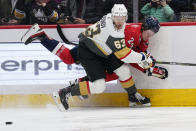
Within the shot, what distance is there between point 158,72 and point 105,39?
0.66 m

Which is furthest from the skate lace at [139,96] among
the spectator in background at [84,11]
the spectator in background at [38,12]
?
the spectator in background at [38,12]

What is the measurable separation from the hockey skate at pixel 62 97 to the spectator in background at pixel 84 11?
2.76 ft

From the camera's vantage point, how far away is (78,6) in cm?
527

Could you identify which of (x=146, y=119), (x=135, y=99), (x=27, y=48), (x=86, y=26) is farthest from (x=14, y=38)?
(x=146, y=119)

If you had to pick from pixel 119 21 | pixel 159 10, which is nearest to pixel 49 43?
pixel 119 21

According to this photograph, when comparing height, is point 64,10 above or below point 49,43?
above

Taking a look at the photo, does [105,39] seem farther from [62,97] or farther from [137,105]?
[137,105]

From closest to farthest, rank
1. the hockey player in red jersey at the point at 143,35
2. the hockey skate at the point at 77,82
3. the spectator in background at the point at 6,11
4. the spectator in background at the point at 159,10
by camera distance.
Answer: the hockey player in red jersey at the point at 143,35
the hockey skate at the point at 77,82
the spectator in background at the point at 159,10
the spectator in background at the point at 6,11

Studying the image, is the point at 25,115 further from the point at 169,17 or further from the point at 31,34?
the point at 169,17

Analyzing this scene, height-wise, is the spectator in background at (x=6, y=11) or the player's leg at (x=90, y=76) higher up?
the spectator in background at (x=6, y=11)

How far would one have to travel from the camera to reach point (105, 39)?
14.4 feet

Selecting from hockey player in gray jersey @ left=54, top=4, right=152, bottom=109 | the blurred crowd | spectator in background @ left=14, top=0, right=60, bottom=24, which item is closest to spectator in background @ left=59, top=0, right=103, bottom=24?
the blurred crowd

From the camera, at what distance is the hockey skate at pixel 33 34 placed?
15.3 feet

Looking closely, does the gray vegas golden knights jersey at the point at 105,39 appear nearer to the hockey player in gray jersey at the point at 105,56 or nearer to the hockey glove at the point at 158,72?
the hockey player in gray jersey at the point at 105,56
